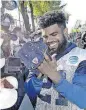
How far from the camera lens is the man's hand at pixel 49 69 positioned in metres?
1.61

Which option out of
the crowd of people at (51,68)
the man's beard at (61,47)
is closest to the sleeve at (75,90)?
the crowd of people at (51,68)

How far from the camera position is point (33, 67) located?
1559 millimetres

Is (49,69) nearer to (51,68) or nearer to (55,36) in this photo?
(51,68)

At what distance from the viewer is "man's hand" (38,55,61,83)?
5.28 feet

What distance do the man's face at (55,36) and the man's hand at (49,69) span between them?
43 centimetres

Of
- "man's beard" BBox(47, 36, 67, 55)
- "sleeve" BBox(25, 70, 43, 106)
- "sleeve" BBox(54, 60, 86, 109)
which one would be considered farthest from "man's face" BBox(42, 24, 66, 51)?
"sleeve" BBox(54, 60, 86, 109)

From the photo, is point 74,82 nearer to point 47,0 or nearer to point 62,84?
point 62,84

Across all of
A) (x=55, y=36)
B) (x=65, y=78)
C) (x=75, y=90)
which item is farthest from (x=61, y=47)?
(x=75, y=90)

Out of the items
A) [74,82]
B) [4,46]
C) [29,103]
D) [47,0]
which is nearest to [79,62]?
[74,82]

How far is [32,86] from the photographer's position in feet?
6.95

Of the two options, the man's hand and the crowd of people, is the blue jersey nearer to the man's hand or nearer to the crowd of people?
the crowd of people

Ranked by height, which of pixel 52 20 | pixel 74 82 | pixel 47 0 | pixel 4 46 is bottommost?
pixel 74 82

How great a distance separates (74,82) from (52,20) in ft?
1.88

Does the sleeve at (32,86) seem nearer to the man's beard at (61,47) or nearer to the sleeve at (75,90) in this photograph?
the man's beard at (61,47)
